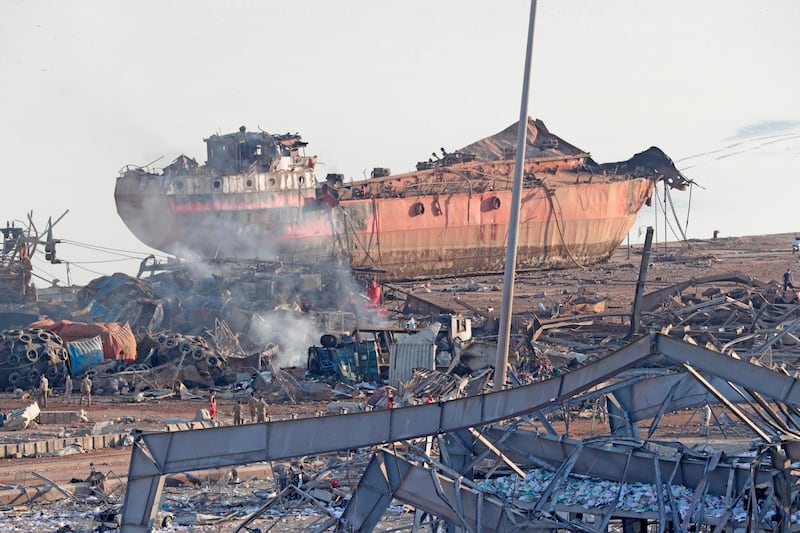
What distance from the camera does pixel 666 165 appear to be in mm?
62031

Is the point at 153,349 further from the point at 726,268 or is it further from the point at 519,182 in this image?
the point at 726,268

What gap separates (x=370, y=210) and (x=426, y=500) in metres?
38.0

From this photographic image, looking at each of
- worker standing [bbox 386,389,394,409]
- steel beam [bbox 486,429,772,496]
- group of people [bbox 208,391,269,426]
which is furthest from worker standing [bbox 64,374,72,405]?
steel beam [bbox 486,429,772,496]

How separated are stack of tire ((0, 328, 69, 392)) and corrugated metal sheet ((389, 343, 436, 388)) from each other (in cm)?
855

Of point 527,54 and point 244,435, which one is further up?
point 527,54

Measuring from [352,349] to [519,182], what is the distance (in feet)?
39.7

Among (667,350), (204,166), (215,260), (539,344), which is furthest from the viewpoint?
(204,166)

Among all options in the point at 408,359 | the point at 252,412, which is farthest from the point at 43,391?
the point at 408,359

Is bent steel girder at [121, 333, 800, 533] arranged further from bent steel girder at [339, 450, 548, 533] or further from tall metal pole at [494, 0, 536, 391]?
tall metal pole at [494, 0, 536, 391]

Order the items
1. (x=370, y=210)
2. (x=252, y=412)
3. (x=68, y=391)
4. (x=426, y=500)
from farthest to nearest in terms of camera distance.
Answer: (x=370, y=210)
(x=68, y=391)
(x=252, y=412)
(x=426, y=500)

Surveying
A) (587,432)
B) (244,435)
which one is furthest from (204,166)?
(244,435)

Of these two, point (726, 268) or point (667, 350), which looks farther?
point (726, 268)

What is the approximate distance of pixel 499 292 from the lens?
47.8 metres

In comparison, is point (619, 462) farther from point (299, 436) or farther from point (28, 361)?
point (28, 361)
